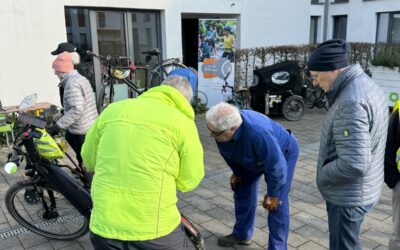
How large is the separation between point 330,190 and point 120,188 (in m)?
1.28

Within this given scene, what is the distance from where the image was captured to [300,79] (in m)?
8.77

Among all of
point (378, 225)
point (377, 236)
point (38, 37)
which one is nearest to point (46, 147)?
point (377, 236)

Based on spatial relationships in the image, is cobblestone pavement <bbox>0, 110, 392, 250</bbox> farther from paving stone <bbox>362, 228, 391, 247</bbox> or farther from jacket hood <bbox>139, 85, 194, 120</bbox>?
jacket hood <bbox>139, 85, 194, 120</bbox>

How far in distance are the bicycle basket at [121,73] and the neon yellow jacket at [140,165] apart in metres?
5.30

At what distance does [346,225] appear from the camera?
7.34 ft

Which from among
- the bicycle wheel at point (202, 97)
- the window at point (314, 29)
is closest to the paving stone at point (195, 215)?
the bicycle wheel at point (202, 97)

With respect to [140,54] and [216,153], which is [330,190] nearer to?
[216,153]

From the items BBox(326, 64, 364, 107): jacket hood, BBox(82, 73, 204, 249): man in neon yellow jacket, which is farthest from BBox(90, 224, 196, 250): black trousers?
BBox(326, 64, 364, 107): jacket hood

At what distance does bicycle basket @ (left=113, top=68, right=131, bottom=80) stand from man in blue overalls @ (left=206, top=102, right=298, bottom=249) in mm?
4386

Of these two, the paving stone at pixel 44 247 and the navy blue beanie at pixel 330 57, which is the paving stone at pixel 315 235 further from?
the paving stone at pixel 44 247

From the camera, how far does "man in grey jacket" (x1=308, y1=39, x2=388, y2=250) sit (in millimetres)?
2049

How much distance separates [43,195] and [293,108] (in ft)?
20.8

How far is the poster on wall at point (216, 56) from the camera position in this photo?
360 inches

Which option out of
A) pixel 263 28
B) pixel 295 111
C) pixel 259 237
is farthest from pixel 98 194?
pixel 263 28
